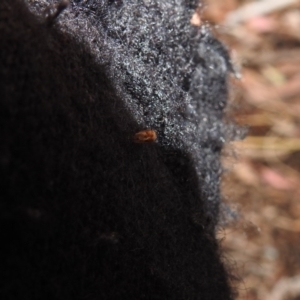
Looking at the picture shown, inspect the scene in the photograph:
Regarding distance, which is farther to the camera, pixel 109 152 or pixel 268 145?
pixel 268 145

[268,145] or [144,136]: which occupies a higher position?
[268,145]

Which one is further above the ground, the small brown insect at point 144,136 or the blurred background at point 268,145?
the blurred background at point 268,145

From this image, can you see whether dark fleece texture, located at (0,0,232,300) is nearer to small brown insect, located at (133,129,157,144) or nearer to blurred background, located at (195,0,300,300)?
small brown insect, located at (133,129,157,144)

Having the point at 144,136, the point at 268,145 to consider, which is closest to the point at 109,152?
the point at 144,136

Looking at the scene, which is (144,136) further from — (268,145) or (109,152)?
(268,145)

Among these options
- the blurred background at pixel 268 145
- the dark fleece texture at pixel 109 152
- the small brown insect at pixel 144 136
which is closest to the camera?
the dark fleece texture at pixel 109 152

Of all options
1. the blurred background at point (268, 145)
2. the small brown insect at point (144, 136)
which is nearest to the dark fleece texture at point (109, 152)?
the small brown insect at point (144, 136)

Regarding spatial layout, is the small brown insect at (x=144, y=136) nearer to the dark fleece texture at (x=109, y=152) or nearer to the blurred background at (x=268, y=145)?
the dark fleece texture at (x=109, y=152)

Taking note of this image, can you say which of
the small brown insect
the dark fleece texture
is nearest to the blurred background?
the dark fleece texture
